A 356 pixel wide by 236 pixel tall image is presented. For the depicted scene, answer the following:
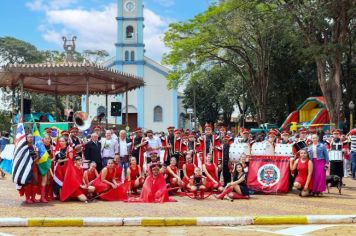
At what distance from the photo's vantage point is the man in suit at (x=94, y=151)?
1430cm

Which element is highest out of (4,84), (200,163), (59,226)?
(4,84)

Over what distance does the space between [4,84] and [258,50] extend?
18.7 meters

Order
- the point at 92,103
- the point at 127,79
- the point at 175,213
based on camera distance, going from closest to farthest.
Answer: the point at 175,213 → the point at 127,79 → the point at 92,103

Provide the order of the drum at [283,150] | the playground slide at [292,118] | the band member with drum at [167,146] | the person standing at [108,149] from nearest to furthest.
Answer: the drum at [283,150] < the person standing at [108,149] < the band member with drum at [167,146] < the playground slide at [292,118]

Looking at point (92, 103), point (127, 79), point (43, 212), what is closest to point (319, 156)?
point (43, 212)

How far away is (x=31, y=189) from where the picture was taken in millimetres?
12695

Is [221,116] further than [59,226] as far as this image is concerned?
Yes

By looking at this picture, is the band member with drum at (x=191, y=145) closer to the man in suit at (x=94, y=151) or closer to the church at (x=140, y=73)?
the man in suit at (x=94, y=151)

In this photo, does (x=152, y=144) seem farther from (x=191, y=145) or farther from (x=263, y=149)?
(x=263, y=149)

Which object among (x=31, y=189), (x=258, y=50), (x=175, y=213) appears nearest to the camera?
(x=175, y=213)

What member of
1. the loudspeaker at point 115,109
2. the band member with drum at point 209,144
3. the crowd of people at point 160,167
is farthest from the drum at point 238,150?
the loudspeaker at point 115,109

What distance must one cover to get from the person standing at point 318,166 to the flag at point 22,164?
7.30m

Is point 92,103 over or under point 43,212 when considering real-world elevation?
over

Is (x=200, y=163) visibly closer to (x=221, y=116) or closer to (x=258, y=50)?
(x=258, y=50)
